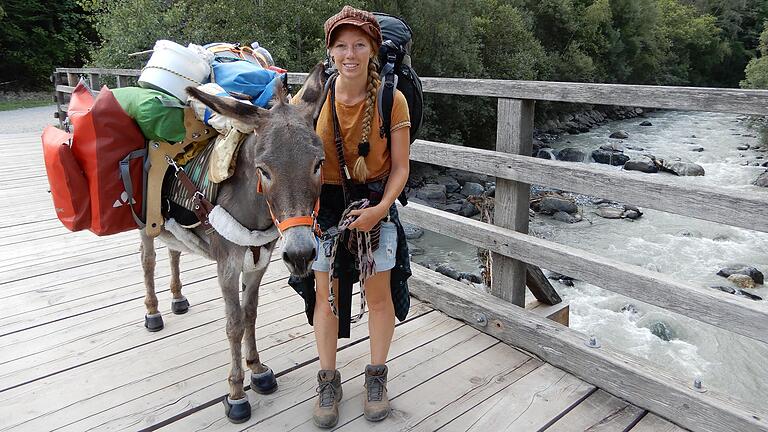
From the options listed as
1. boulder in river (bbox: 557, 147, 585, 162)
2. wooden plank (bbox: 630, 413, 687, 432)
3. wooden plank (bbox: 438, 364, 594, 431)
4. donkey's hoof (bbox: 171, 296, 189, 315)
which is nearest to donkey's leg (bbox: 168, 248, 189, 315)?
donkey's hoof (bbox: 171, 296, 189, 315)

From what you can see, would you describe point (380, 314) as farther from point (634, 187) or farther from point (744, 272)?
point (744, 272)

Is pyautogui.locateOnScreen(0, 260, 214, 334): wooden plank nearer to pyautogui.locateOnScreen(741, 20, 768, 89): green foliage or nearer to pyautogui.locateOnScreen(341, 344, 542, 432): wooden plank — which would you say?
pyautogui.locateOnScreen(341, 344, 542, 432): wooden plank

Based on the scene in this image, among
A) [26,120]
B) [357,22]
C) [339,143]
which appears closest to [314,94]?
[339,143]

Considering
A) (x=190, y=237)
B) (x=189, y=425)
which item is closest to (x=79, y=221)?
(x=190, y=237)

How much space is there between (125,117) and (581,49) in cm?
3328

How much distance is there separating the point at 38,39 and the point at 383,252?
2866 cm

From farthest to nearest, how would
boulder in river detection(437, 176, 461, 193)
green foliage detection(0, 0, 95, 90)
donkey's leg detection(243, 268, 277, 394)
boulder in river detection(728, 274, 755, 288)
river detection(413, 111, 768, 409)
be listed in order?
green foliage detection(0, 0, 95, 90), boulder in river detection(437, 176, 461, 193), boulder in river detection(728, 274, 755, 288), river detection(413, 111, 768, 409), donkey's leg detection(243, 268, 277, 394)

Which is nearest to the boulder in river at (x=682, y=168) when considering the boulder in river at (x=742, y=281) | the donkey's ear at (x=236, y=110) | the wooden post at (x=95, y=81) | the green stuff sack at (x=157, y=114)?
the boulder in river at (x=742, y=281)

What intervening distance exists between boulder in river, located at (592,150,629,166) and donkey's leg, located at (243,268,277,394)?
20.3 metres

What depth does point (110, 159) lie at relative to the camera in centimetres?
256

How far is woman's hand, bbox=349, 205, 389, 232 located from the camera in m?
2.20

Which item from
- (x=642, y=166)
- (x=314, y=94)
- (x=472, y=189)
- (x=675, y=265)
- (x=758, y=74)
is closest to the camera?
(x=314, y=94)

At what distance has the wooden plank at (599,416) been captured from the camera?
2.47 meters

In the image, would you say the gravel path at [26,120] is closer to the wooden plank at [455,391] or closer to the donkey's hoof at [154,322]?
the donkey's hoof at [154,322]
